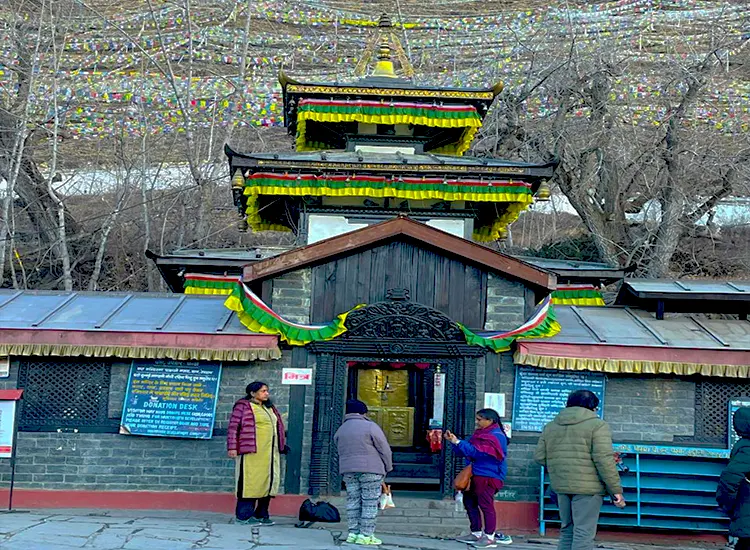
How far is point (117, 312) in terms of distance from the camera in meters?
11.4

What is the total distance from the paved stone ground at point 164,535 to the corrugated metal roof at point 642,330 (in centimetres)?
239

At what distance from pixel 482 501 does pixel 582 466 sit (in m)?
1.71

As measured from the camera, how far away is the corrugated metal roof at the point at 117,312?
10.7 m

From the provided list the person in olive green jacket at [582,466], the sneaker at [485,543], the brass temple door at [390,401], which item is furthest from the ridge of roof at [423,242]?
the brass temple door at [390,401]

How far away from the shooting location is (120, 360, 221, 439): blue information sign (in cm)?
1064

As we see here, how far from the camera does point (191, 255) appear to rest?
15102 mm

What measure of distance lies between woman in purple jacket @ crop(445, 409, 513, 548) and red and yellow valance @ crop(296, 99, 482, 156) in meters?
6.76

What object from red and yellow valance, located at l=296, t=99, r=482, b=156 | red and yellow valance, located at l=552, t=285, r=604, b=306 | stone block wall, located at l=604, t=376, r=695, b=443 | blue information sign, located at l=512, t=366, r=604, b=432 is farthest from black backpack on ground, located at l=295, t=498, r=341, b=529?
red and yellow valance, located at l=552, t=285, r=604, b=306

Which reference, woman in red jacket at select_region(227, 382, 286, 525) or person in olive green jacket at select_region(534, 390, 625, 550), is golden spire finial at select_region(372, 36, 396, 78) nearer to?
woman in red jacket at select_region(227, 382, 286, 525)

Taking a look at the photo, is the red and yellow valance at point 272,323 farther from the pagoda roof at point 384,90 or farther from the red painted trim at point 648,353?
the pagoda roof at point 384,90

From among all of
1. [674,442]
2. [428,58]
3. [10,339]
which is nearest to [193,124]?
[428,58]

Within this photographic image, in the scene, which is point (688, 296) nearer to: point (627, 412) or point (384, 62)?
point (627, 412)

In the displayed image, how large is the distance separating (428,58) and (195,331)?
88.1 ft

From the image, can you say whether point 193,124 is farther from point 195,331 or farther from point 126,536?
point 126,536
